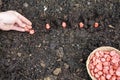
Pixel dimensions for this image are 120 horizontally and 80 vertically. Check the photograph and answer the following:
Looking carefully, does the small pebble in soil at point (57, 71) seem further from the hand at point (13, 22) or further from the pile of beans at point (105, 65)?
the hand at point (13, 22)

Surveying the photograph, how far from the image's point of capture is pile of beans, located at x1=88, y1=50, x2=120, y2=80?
222 centimetres

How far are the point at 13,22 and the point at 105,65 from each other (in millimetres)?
813

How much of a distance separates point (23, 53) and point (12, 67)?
15 centimetres

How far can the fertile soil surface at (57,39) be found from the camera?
7.87ft

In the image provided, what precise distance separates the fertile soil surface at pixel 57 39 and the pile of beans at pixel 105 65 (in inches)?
5.6

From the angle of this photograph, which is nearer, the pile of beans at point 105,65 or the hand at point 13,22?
the pile of beans at point 105,65

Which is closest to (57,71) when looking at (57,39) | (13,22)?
(57,39)

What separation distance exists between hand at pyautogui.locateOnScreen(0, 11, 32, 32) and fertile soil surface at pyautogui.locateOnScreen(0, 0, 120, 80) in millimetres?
60

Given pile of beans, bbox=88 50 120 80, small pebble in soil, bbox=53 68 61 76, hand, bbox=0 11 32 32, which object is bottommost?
small pebble in soil, bbox=53 68 61 76

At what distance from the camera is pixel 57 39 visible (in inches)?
98.0

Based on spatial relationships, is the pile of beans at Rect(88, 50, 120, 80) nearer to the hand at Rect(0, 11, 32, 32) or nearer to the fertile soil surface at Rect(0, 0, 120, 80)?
the fertile soil surface at Rect(0, 0, 120, 80)

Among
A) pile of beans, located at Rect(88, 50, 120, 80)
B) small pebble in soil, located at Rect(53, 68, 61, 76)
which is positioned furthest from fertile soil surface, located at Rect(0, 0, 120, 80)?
pile of beans, located at Rect(88, 50, 120, 80)

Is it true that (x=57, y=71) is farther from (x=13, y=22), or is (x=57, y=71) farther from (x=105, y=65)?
(x=13, y=22)

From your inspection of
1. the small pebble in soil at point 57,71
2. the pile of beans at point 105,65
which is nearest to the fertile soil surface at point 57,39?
the small pebble in soil at point 57,71
